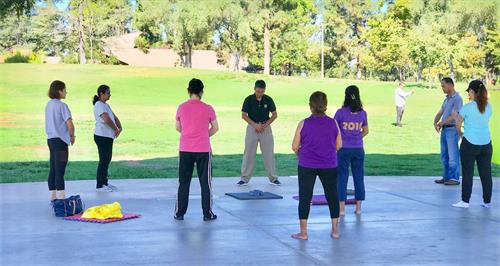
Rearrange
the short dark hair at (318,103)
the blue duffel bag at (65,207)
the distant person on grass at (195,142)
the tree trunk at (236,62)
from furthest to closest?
the tree trunk at (236,62), the blue duffel bag at (65,207), the distant person on grass at (195,142), the short dark hair at (318,103)

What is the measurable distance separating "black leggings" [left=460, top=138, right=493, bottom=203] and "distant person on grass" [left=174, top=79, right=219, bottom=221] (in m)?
3.15

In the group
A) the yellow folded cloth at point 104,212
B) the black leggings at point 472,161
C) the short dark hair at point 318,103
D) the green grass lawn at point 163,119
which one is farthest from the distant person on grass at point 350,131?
the green grass lawn at point 163,119

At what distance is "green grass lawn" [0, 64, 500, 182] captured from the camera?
54.7ft

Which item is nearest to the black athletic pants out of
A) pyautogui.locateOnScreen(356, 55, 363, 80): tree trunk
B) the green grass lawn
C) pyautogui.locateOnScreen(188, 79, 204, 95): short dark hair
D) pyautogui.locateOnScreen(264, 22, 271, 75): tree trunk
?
pyautogui.locateOnScreen(188, 79, 204, 95): short dark hair

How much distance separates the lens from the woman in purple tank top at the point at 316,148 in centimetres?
665

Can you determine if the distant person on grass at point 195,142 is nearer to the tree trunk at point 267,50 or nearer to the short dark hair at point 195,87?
the short dark hair at point 195,87

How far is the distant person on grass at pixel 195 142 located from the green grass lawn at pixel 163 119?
621cm

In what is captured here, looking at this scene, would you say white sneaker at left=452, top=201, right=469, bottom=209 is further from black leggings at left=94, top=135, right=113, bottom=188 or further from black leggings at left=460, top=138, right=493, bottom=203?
black leggings at left=94, top=135, right=113, bottom=188

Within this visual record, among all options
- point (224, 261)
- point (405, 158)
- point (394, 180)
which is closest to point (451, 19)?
point (405, 158)

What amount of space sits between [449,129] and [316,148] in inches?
202

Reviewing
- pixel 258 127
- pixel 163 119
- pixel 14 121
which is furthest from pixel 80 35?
pixel 258 127

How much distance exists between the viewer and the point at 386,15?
159ft

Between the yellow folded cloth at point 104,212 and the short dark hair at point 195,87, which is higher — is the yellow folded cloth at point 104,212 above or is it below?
below

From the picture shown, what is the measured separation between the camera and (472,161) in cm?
866
